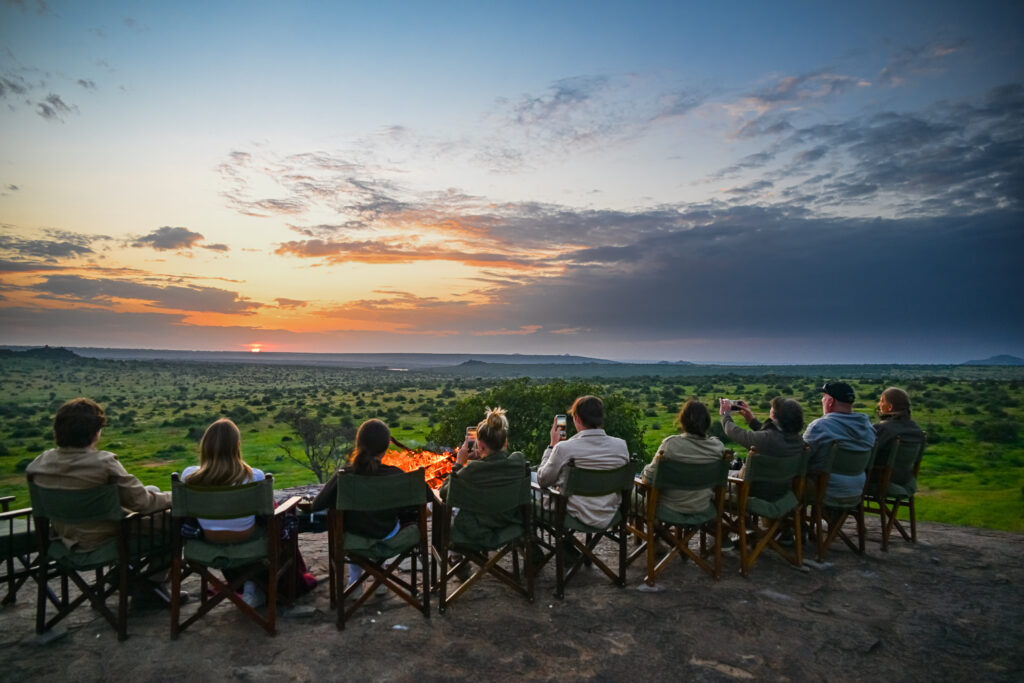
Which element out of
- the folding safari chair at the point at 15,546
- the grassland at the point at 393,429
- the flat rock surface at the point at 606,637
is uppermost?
the folding safari chair at the point at 15,546

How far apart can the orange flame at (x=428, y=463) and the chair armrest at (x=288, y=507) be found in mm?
1997

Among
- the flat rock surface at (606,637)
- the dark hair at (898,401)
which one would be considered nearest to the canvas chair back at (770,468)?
the flat rock surface at (606,637)

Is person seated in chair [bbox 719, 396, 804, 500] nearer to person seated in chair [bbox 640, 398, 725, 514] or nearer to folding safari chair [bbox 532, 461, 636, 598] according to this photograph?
person seated in chair [bbox 640, 398, 725, 514]

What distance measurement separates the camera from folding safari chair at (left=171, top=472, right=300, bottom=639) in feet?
14.1

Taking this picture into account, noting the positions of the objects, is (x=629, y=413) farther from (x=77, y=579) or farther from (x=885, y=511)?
(x=77, y=579)

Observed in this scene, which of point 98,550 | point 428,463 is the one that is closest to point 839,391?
point 428,463

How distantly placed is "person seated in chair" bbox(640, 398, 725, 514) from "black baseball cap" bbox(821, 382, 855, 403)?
1.73 meters

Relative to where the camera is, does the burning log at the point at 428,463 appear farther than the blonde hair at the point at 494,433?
Yes

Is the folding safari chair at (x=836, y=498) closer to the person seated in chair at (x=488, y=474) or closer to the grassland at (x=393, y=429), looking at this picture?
the person seated in chair at (x=488, y=474)

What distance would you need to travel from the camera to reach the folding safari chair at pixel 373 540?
15.0ft


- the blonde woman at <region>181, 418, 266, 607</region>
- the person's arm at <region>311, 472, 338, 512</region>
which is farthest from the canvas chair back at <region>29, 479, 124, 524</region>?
the person's arm at <region>311, 472, 338, 512</region>

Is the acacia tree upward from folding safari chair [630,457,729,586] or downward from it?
downward

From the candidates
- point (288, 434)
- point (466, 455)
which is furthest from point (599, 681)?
point (288, 434)

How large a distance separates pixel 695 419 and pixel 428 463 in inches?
141
